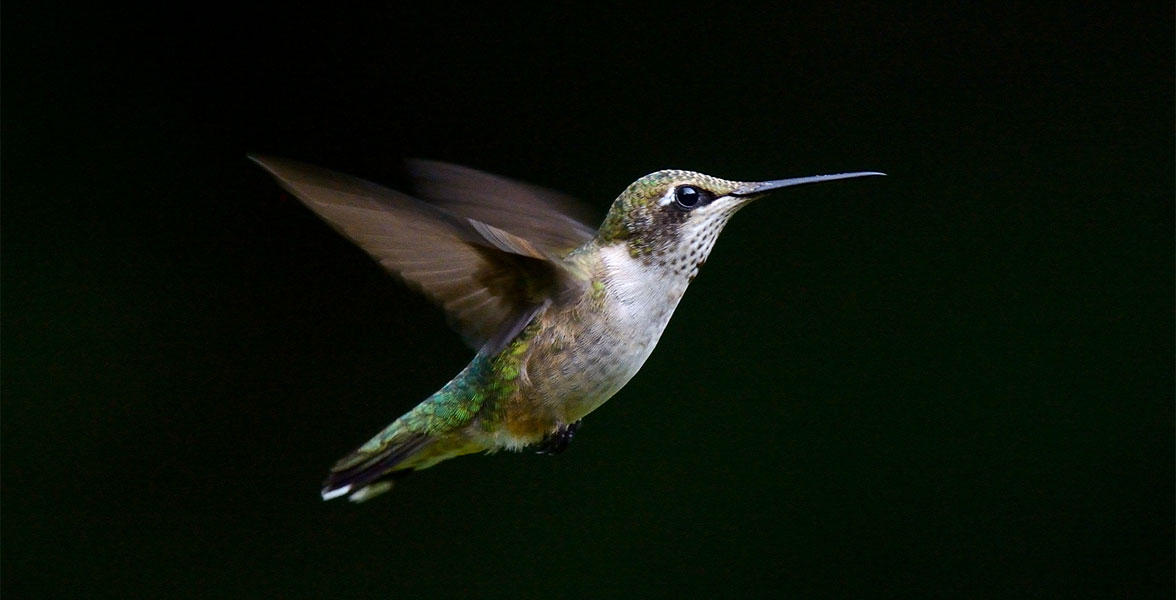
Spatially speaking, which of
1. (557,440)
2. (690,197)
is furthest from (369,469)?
(690,197)

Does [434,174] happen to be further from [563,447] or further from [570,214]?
[563,447]

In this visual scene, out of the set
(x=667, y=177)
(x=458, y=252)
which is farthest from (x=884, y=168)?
(x=458, y=252)

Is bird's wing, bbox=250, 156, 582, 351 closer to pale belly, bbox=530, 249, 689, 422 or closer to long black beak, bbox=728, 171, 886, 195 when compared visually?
pale belly, bbox=530, 249, 689, 422

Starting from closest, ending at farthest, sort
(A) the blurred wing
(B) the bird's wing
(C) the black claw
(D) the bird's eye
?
1. (B) the bird's wing
2. (D) the bird's eye
3. (C) the black claw
4. (A) the blurred wing

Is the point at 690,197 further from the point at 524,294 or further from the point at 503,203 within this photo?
the point at 503,203

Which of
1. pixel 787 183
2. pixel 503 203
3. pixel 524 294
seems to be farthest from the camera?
pixel 503 203

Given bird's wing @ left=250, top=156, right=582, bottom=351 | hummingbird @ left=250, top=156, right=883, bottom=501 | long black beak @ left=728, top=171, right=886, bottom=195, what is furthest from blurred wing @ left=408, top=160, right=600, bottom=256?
long black beak @ left=728, top=171, right=886, bottom=195
